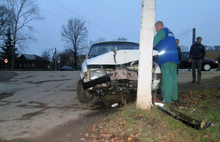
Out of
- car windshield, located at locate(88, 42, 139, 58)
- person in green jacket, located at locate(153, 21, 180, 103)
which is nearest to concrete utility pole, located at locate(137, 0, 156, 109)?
person in green jacket, located at locate(153, 21, 180, 103)

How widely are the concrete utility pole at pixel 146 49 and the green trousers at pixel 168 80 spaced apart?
77cm

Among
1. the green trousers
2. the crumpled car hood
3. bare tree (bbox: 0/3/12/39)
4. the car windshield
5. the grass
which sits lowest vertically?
the grass

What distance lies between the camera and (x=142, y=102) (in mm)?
3363

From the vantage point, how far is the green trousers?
392cm

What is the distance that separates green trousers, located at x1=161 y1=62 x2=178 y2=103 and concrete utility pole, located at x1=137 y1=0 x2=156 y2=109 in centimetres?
Result: 77

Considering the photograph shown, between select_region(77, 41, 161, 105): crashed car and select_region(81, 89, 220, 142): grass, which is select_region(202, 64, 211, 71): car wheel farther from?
select_region(81, 89, 220, 142): grass

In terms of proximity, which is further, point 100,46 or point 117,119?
point 100,46

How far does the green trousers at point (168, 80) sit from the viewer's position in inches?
154

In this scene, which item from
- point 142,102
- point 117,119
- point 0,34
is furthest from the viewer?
point 0,34

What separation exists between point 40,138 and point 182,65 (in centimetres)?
1429

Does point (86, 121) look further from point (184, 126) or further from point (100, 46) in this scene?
point (100, 46)

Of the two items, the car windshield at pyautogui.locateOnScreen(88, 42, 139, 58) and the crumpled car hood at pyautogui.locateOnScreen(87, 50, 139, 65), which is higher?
the car windshield at pyautogui.locateOnScreen(88, 42, 139, 58)

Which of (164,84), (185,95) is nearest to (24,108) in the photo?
(164,84)

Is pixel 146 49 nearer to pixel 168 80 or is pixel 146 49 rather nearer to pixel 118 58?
pixel 118 58
